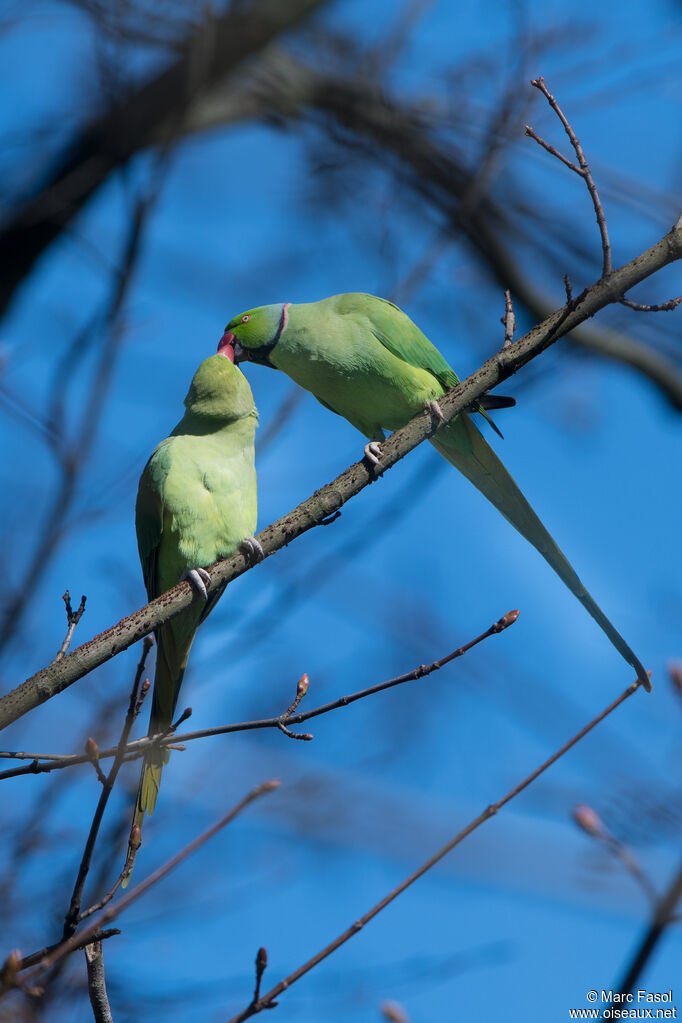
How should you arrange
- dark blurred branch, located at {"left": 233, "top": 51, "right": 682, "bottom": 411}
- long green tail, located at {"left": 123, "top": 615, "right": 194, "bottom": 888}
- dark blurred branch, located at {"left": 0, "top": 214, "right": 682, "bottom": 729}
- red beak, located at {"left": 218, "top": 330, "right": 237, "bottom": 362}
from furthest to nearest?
1. dark blurred branch, located at {"left": 233, "top": 51, "right": 682, "bottom": 411}
2. red beak, located at {"left": 218, "top": 330, "right": 237, "bottom": 362}
3. long green tail, located at {"left": 123, "top": 615, "right": 194, "bottom": 888}
4. dark blurred branch, located at {"left": 0, "top": 214, "right": 682, "bottom": 729}

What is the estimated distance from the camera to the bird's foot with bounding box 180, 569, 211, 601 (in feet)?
9.19

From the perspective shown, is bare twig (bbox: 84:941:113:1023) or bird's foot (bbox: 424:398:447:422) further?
bird's foot (bbox: 424:398:447:422)

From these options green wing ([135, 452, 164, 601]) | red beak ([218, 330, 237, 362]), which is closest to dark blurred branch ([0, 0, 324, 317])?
red beak ([218, 330, 237, 362])

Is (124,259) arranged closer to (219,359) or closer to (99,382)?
(99,382)

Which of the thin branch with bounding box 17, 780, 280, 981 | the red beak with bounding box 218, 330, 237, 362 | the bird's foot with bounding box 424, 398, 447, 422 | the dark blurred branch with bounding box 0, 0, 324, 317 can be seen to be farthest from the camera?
the dark blurred branch with bounding box 0, 0, 324, 317

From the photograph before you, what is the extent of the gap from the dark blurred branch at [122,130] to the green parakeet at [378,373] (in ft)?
8.02

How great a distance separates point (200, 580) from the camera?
9.41 ft

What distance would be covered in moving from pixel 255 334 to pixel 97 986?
2.57m

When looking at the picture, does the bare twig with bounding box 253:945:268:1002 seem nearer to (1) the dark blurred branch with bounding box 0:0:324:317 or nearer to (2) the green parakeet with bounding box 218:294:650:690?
(2) the green parakeet with bounding box 218:294:650:690

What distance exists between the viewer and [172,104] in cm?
571

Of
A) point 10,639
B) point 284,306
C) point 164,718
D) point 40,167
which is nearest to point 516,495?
point 284,306

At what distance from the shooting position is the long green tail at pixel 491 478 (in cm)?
338

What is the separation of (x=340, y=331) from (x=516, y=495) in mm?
917

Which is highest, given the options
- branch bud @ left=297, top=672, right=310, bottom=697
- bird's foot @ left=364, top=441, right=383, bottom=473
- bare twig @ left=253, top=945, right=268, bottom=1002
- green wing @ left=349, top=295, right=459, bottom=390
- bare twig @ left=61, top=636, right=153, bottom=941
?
green wing @ left=349, top=295, right=459, bottom=390
